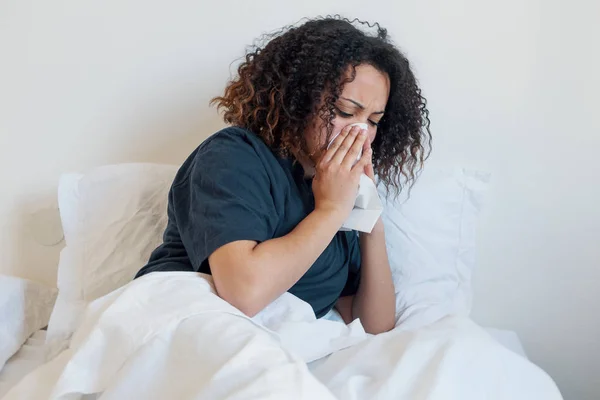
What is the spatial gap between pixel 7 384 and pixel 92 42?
74 cm

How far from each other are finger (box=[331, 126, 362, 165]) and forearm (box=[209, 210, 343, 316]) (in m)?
0.12

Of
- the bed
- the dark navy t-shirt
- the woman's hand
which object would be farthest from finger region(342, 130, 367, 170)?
the bed

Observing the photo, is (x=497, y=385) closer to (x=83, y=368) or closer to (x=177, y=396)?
(x=177, y=396)

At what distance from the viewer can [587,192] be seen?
3.95ft

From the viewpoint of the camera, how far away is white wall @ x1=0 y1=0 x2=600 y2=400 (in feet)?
3.88

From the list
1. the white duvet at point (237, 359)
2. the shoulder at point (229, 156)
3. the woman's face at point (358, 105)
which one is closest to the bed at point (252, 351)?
the white duvet at point (237, 359)

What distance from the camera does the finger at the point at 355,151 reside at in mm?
945

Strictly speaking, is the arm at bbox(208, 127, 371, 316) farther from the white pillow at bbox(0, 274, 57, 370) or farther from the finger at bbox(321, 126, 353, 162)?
the white pillow at bbox(0, 274, 57, 370)

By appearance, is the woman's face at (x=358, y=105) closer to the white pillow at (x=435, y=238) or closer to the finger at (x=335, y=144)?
the finger at (x=335, y=144)

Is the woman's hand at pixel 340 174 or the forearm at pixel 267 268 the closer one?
the forearm at pixel 267 268

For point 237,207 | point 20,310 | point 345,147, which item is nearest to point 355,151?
point 345,147

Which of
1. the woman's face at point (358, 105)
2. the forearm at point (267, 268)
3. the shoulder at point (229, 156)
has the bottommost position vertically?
the forearm at point (267, 268)

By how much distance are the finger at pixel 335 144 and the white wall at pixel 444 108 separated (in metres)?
0.36

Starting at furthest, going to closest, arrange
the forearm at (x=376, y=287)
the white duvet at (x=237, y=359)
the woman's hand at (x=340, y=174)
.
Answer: the forearm at (x=376, y=287) < the woman's hand at (x=340, y=174) < the white duvet at (x=237, y=359)
